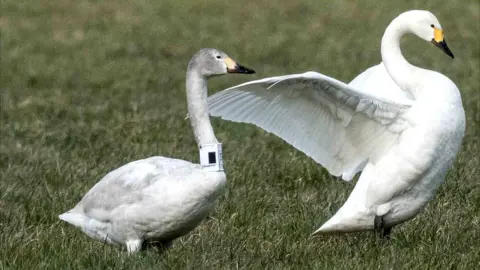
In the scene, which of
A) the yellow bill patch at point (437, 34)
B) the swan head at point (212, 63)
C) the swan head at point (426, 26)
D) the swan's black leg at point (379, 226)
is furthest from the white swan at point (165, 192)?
the yellow bill patch at point (437, 34)

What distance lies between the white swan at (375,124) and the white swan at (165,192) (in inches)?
9.2

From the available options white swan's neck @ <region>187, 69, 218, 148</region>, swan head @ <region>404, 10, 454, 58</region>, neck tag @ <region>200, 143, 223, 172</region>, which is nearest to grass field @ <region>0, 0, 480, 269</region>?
neck tag @ <region>200, 143, 223, 172</region>

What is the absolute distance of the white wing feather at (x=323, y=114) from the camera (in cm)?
569

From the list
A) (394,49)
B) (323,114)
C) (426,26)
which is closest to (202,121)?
(323,114)

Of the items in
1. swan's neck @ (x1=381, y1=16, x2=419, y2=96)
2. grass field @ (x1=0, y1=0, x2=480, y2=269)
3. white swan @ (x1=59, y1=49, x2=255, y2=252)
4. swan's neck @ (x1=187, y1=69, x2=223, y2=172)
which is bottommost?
grass field @ (x1=0, y1=0, x2=480, y2=269)

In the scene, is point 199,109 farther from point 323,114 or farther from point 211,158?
point 323,114

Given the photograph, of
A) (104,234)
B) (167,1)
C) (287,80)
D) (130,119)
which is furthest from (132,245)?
(167,1)

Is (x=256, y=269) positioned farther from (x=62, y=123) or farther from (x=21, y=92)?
(x=21, y=92)

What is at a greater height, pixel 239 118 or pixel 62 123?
pixel 239 118

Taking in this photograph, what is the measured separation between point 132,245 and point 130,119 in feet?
15.2

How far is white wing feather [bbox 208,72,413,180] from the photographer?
→ 18.7 feet

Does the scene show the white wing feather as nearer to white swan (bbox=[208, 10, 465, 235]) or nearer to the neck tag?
white swan (bbox=[208, 10, 465, 235])

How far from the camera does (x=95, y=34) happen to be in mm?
16938

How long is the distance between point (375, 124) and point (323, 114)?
289mm
